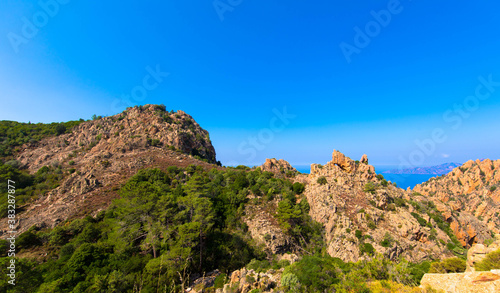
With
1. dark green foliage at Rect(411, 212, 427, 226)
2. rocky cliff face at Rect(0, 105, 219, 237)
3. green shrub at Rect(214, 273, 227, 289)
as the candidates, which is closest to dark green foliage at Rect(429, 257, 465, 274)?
dark green foliage at Rect(411, 212, 427, 226)

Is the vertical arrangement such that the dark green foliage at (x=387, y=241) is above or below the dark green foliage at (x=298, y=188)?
below

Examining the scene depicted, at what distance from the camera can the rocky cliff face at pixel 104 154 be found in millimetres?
30438

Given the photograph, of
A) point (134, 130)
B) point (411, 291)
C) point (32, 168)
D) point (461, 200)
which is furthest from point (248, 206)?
point (461, 200)

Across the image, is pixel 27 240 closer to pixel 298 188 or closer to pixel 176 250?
pixel 176 250

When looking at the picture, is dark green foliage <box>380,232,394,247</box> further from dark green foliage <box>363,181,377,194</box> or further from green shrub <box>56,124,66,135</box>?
green shrub <box>56,124,66,135</box>

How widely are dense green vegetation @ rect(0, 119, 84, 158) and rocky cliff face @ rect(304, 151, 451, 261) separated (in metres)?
90.4

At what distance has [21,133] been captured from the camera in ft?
202

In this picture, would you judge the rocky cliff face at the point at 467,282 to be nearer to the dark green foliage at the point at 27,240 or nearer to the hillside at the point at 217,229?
the hillside at the point at 217,229

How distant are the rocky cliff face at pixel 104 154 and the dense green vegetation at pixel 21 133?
10.7 feet

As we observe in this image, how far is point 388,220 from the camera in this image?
87.4 ft

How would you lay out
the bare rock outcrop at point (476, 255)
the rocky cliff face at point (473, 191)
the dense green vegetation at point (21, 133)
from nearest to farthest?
the bare rock outcrop at point (476, 255), the rocky cliff face at point (473, 191), the dense green vegetation at point (21, 133)

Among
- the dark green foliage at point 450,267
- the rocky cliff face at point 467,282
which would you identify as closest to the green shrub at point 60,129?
the rocky cliff face at point 467,282

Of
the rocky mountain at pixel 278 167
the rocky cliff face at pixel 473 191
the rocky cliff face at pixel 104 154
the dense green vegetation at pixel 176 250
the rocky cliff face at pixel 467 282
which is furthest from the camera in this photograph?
the rocky cliff face at pixel 473 191

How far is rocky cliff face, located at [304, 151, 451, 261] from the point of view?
22812mm
